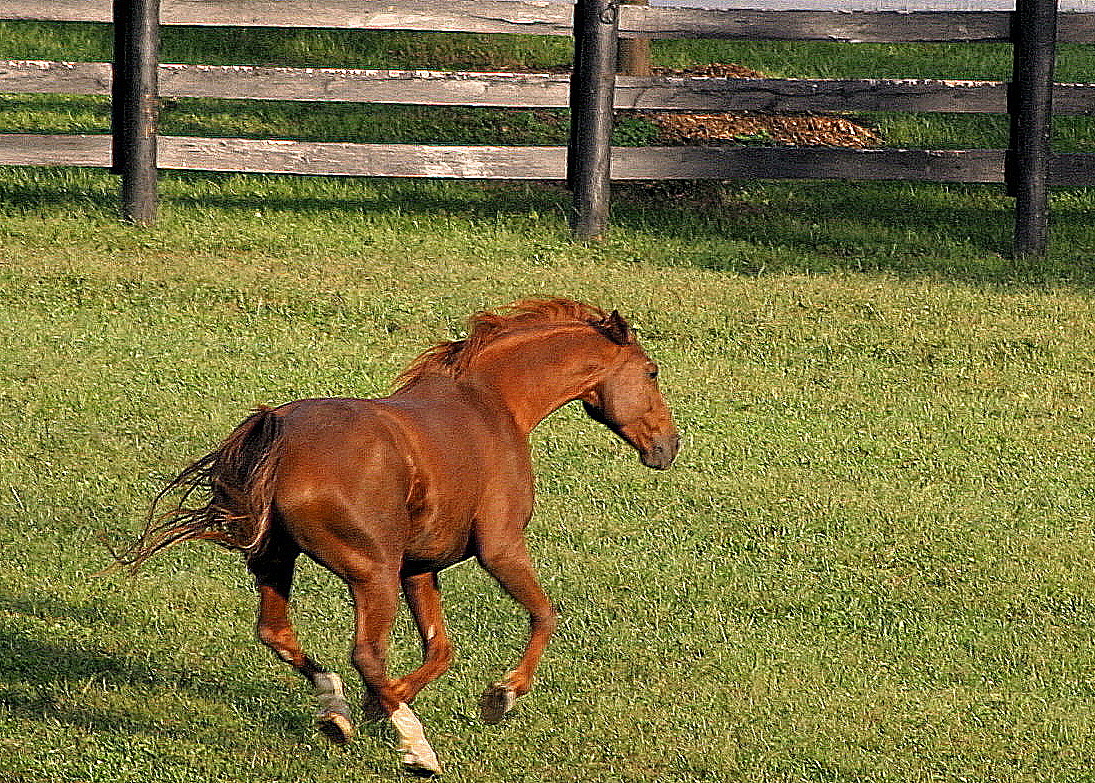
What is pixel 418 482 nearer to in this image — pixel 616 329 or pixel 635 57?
pixel 616 329

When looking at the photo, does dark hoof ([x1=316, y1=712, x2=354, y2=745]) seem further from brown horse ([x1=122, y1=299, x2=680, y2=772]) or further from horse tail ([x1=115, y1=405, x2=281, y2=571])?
horse tail ([x1=115, y1=405, x2=281, y2=571])

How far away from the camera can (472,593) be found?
8.20m

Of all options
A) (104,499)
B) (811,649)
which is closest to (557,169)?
(104,499)

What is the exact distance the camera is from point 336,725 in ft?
Result: 18.6

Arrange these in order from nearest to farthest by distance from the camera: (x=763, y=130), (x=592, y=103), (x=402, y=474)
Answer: (x=402, y=474)
(x=592, y=103)
(x=763, y=130)

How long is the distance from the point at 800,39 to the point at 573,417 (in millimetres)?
4600

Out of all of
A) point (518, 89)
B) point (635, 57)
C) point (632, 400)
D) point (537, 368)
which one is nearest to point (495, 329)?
point (537, 368)

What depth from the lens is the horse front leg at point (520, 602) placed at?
5.77 metres

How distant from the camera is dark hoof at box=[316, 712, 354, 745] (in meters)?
5.65

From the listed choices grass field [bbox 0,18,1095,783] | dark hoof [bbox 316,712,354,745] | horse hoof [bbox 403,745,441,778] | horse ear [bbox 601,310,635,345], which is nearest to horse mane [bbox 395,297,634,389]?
horse ear [bbox 601,310,635,345]

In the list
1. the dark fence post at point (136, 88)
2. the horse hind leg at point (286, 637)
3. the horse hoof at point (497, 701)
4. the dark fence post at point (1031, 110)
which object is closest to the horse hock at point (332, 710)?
the horse hind leg at point (286, 637)

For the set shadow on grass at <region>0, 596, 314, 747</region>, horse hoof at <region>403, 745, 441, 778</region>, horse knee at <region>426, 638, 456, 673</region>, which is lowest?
shadow on grass at <region>0, 596, 314, 747</region>

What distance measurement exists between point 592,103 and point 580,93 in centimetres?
13

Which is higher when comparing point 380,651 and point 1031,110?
point 1031,110
